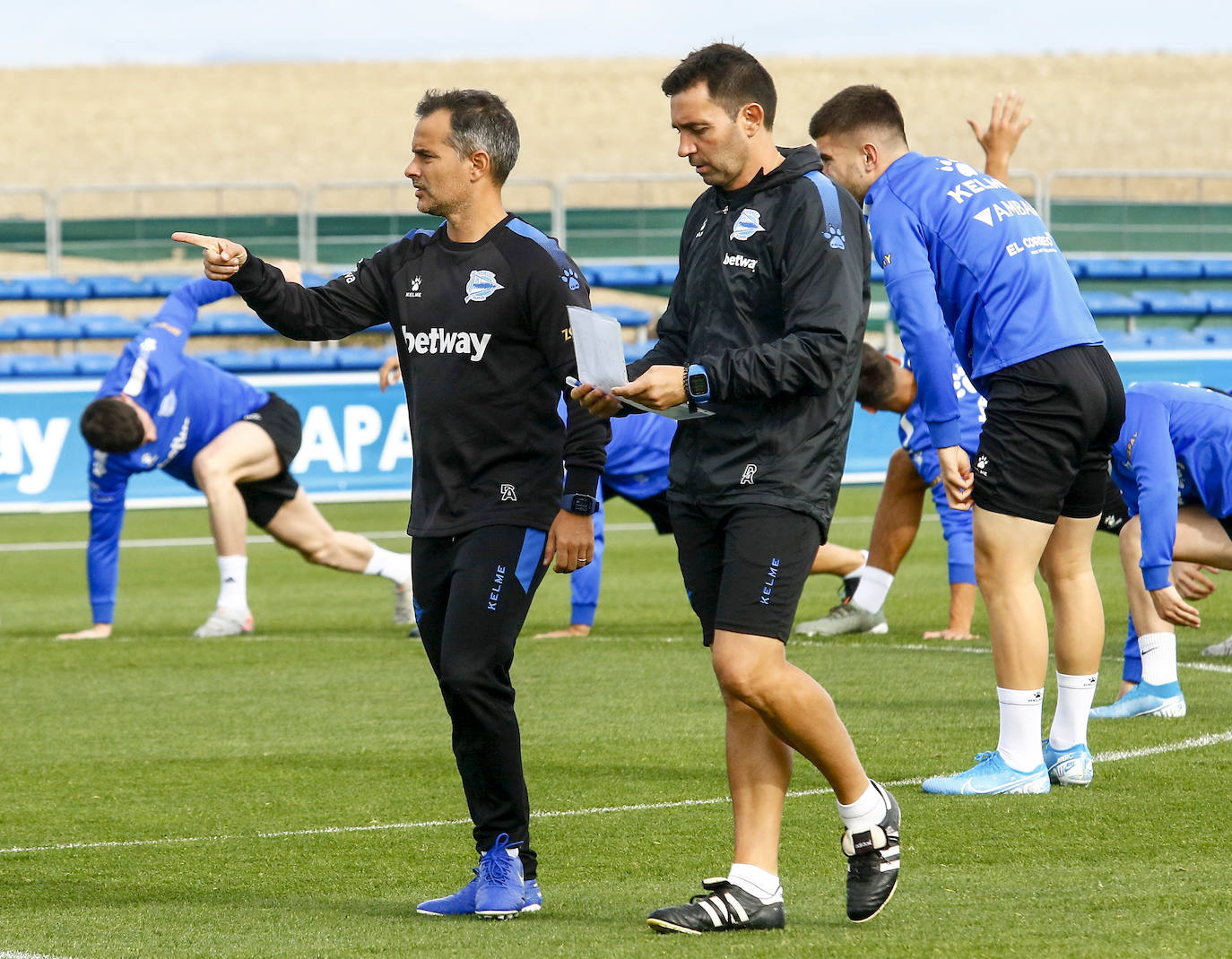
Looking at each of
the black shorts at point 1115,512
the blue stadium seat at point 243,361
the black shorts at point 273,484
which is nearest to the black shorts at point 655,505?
the black shorts at point 273,484

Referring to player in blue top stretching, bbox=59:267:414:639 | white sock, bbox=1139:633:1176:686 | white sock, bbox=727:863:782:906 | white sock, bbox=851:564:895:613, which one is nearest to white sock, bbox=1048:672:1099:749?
white sock, bbox=1139:633:1176:686

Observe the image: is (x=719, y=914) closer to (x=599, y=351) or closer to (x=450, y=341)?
(x=599, y=351)

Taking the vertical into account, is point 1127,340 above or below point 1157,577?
below

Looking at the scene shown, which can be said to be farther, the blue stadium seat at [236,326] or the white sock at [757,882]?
the blue stadium seat at [236,326]

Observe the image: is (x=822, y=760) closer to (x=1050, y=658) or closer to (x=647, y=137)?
(x=1050, y=658)

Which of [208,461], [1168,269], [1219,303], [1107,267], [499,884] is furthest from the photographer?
[1168,269]

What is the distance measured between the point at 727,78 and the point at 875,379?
526 cm

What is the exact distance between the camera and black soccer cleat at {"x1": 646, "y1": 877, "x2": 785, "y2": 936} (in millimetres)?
4348

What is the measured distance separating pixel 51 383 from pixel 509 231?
47.3ft

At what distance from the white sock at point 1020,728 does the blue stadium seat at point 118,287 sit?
794 inches

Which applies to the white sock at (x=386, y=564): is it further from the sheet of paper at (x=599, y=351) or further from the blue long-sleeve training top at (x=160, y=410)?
the sheet of paper at (x=599, y=351)

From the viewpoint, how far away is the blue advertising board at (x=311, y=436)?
18328 millimetres

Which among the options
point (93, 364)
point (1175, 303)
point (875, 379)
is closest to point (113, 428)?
point (875, 379)

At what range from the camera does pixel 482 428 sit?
4875 millimetres
